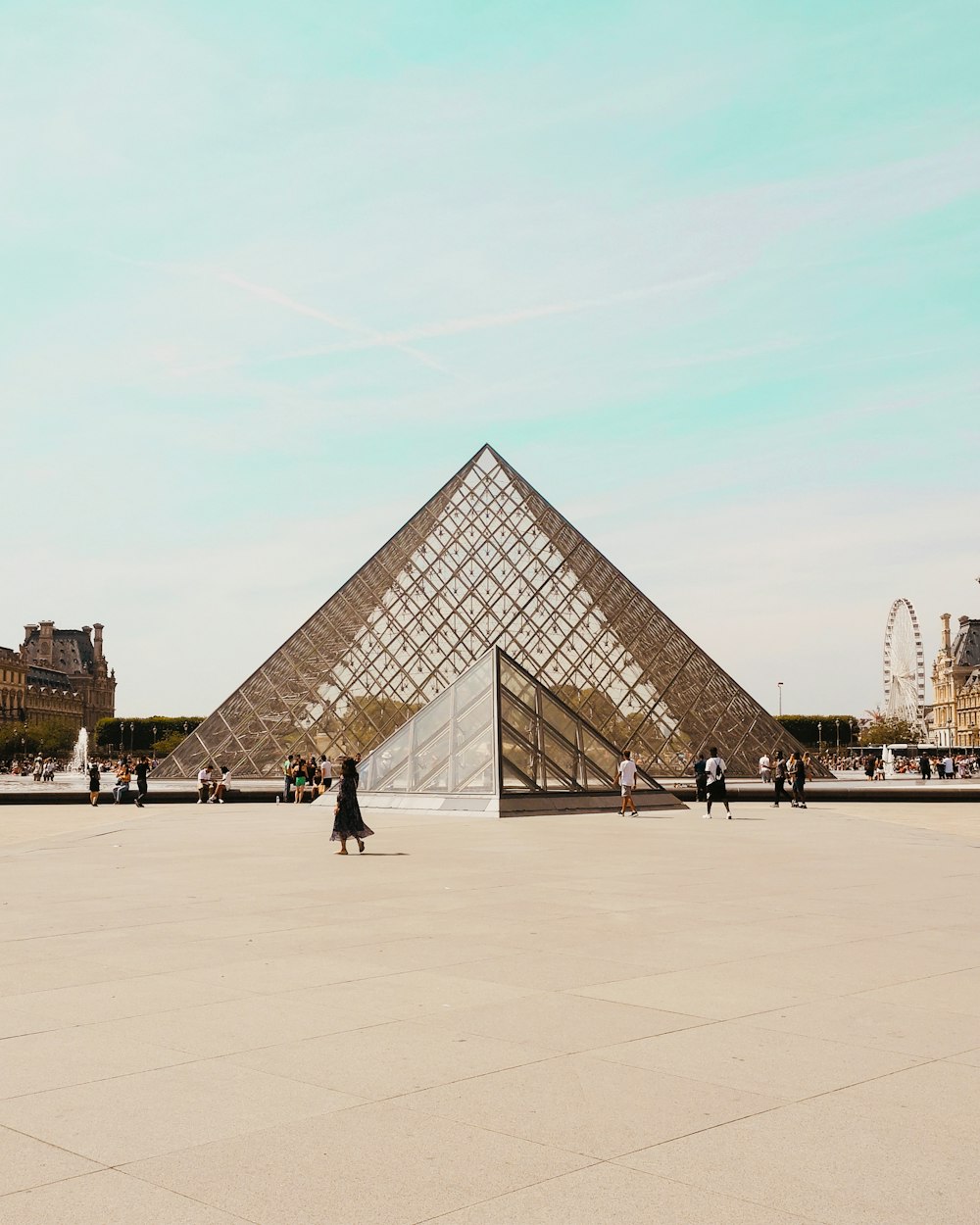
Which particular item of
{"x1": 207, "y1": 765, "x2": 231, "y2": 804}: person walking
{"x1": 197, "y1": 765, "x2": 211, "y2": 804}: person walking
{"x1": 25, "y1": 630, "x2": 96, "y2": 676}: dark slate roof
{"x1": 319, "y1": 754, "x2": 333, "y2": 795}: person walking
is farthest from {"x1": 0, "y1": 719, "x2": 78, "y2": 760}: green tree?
{"x1": 197, "y1": 765, "x2": 211, "y2": 804}: person walking

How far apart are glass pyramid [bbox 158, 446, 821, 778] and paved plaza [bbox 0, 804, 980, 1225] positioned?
2958 centimetres

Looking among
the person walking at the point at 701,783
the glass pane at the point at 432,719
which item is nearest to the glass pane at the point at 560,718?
the glass pane at the point at 432,719

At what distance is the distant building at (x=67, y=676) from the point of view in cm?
14975

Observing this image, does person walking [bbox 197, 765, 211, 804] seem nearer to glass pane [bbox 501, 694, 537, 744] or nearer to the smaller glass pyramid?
the smaller glass pyramid

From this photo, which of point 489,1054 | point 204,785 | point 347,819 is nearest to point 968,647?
point 204,785

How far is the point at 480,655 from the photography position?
41.0 meters

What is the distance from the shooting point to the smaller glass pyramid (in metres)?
24.7

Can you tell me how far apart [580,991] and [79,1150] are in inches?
119

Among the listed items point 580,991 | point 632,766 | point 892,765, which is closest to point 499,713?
point 632,766

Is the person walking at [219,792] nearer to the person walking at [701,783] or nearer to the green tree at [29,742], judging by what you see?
the person walking at [701,783]

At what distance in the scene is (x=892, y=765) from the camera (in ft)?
254

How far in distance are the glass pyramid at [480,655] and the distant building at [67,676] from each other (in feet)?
365

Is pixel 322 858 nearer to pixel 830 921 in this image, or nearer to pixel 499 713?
pixel 830 921

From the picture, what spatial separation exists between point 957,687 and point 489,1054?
151m
